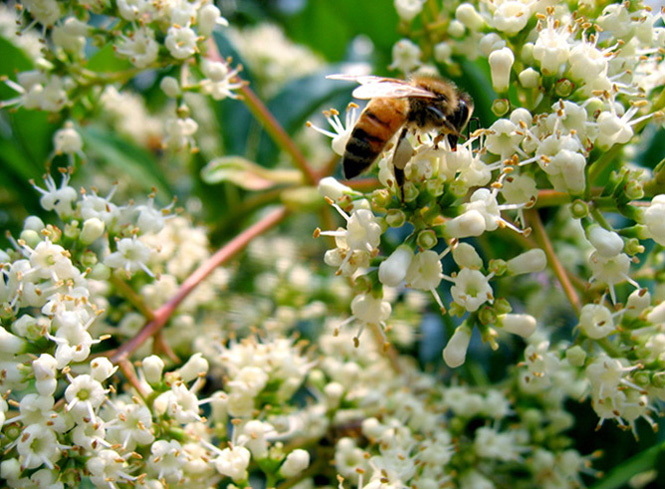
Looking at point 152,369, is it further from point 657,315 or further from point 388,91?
point 657,315

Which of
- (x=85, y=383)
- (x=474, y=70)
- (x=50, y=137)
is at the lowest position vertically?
(x=50, y=137)

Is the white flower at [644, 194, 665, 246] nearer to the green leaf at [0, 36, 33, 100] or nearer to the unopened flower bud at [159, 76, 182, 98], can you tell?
the unopened flower bud at [159, 76, 182, 98]

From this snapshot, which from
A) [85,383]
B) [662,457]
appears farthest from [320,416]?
[662,457]

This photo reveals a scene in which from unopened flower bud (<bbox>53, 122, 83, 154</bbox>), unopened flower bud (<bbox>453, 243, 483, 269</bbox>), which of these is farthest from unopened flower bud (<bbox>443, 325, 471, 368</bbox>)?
unopened flower bud (<bbox>53, 122, 83, 154</bbox>)

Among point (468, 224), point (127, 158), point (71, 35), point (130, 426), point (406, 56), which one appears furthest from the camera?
point (127, 158)

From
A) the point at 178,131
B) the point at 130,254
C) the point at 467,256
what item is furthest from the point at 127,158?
the point at 467,256

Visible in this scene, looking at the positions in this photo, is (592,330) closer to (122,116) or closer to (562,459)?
(562,459)

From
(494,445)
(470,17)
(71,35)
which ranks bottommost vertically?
(494,445)
